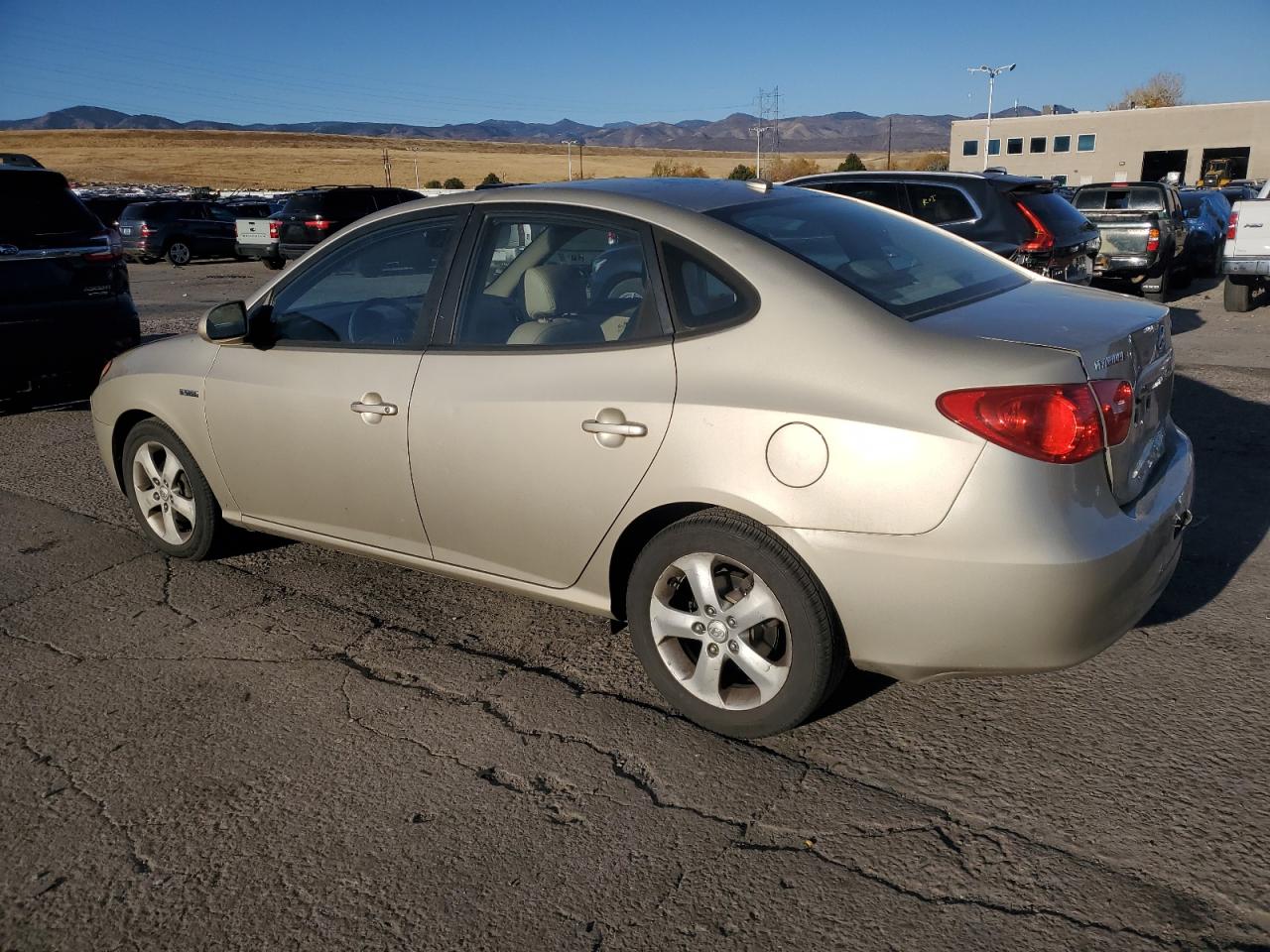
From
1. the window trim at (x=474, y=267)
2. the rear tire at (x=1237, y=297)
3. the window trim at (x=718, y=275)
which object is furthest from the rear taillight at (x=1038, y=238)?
the window trim at (x=718, y=275)

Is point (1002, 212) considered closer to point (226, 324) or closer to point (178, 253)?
point (226, 324)

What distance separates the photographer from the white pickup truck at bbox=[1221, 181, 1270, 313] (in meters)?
12.2

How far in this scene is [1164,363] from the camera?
3.43 meters

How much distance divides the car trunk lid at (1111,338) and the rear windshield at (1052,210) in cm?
681

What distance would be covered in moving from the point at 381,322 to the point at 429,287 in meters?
0.30

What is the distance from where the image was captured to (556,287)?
3.74 meters

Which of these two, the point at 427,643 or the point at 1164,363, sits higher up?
the point at 1164,363

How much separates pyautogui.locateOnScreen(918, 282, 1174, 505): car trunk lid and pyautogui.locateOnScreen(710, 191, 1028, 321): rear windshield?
130mm

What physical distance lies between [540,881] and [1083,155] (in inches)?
3195

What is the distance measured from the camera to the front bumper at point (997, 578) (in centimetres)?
274

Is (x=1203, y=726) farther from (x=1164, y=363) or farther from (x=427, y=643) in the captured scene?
(x=427, y=643)

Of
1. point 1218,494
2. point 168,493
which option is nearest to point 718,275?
point 168,493

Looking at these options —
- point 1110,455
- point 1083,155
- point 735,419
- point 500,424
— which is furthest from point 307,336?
point 1083,155

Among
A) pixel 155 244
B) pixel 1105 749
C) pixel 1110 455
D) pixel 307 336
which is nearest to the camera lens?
pixel 1110 455
